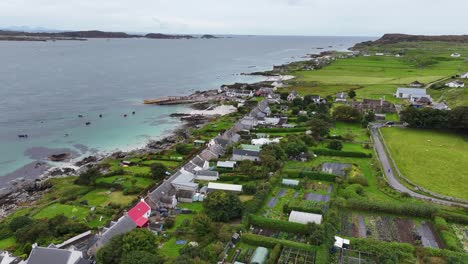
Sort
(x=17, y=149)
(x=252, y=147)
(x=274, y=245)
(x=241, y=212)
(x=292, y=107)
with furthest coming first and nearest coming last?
1. (x=292, y=107)
2. (x=17, y=149)
3. (x=252, y=147)
4. (x=241, y=212)
5. (x=274, y=245)

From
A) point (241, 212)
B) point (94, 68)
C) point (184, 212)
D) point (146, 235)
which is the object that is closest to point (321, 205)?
point (241, 212)

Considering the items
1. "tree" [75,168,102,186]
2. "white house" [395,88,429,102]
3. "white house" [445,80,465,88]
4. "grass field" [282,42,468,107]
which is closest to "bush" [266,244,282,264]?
"tree" [75,168,102,186]

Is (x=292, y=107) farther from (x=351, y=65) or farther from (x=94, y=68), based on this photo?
(x=94, y=68)

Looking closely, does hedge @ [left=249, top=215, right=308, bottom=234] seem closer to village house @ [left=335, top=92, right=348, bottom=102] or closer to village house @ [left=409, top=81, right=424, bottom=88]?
village house @ [left=335, top=92, right=348, bottom=102]

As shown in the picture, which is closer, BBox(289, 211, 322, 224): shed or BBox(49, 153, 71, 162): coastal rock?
BBox(289, 211, 322, 224): shed

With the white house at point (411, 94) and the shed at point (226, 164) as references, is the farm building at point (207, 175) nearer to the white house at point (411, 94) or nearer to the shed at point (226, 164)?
the shed at point (226, 164)
